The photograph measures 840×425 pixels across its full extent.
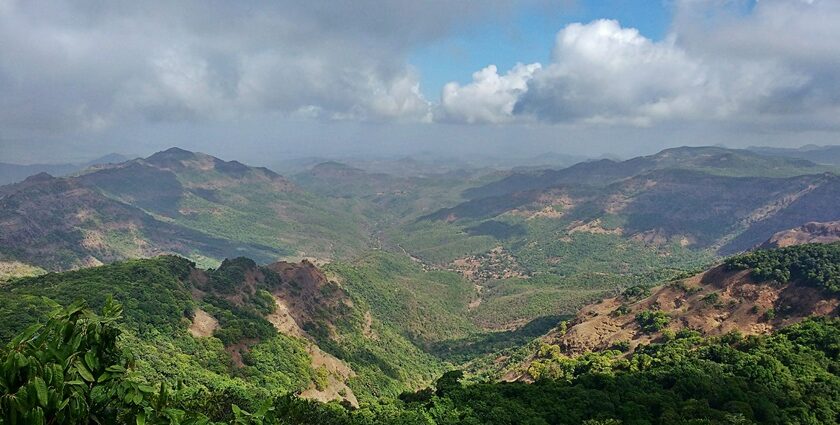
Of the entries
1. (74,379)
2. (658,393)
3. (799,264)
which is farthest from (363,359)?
(74,379)

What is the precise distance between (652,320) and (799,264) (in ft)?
122

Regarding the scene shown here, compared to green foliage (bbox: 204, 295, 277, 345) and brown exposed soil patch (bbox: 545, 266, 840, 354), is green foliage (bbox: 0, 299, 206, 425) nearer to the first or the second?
green foliage (bbox: 204, 295, 277, 345)

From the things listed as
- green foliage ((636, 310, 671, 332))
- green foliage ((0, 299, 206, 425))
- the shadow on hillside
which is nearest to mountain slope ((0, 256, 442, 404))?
the shadow on hillside

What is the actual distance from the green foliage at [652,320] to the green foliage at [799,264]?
25.7 metres

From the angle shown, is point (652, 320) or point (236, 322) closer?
point (236, 322)

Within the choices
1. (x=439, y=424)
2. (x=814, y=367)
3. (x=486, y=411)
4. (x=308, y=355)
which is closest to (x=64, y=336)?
(x=439, y=424)

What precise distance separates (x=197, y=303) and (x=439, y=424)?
7896cm

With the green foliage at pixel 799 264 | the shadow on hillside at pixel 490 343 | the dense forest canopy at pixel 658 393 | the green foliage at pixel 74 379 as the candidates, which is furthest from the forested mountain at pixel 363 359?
the shadow on hillside at pixel 490 343

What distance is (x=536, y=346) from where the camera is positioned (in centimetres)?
14038

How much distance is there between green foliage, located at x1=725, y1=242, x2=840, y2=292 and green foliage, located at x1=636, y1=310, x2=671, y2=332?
25.7 metres

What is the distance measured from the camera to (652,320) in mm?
119500

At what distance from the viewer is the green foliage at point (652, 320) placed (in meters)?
116

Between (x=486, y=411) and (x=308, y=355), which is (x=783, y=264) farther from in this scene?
(x=308, y=355)

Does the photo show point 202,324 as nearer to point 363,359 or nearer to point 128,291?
point 128,291
